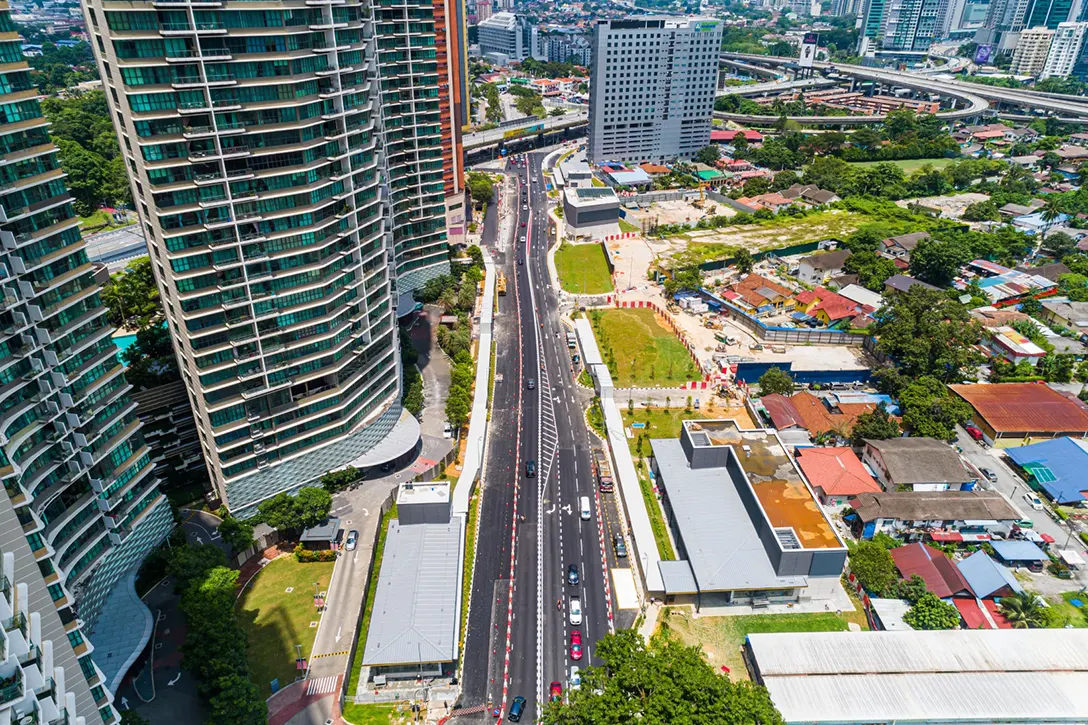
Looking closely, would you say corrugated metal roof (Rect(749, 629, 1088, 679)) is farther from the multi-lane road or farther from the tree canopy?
the multi-lane road

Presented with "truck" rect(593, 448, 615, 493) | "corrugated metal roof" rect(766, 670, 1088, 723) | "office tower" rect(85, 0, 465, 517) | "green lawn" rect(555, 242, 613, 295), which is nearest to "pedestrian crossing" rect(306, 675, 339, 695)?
"office tower" rect(85, 0, 465, 517)

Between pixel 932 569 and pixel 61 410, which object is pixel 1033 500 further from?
pixel 61 410

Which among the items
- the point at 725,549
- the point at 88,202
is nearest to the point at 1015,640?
the point at 725,549

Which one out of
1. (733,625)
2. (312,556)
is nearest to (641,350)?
(733,625)

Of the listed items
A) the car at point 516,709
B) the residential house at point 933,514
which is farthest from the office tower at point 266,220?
the residential house at point 933,514

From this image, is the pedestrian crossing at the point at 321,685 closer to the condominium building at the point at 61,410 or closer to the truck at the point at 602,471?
the condominium building at the point at 61,410
